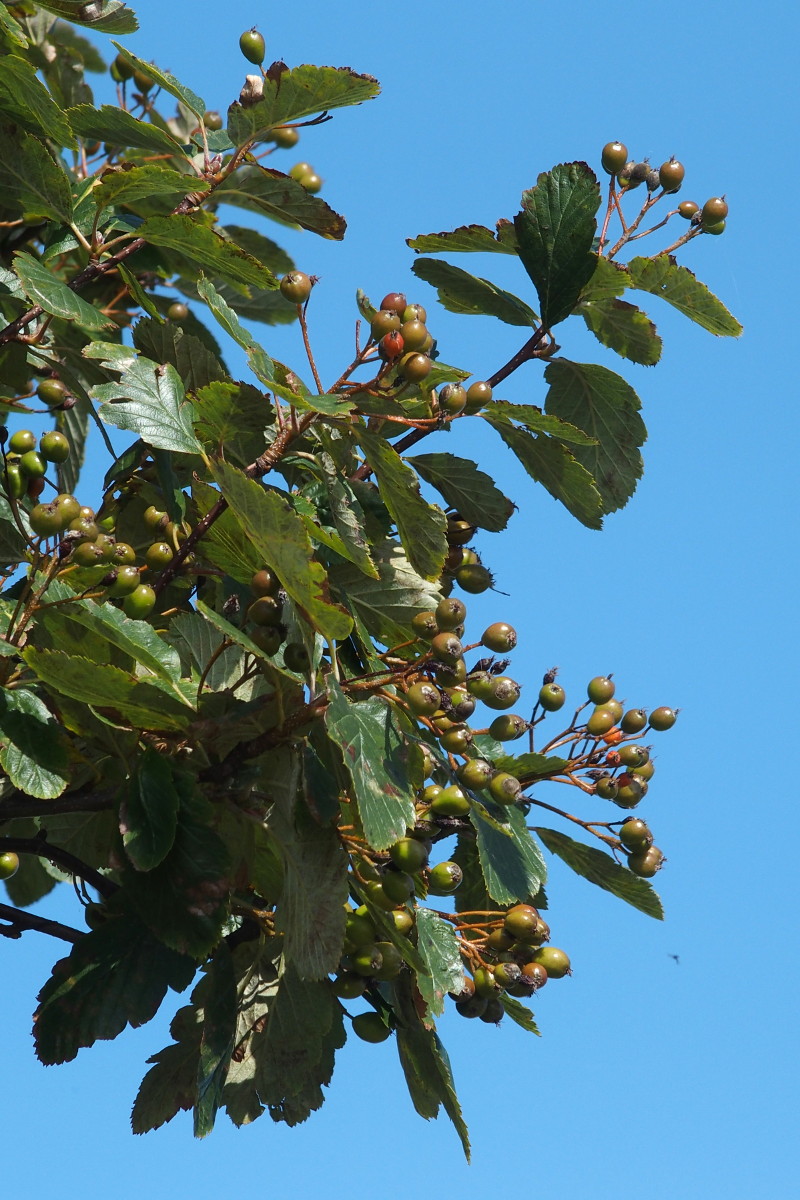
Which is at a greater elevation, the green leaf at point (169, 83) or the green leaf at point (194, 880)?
the green leaf at point (169, 83)

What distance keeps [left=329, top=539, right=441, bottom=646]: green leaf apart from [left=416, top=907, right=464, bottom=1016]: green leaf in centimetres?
63

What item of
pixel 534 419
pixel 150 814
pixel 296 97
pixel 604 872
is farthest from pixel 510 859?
pixel 296 97

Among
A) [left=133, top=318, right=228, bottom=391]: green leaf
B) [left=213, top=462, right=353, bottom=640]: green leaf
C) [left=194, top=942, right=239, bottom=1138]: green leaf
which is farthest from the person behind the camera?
[left=133, top=318, right=228, bottom=391]: green leaf

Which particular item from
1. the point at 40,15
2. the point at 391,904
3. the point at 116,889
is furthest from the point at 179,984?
the point at 40,15

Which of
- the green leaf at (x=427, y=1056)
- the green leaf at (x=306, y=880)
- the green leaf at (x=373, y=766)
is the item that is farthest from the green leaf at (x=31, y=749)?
the green leaf at (x=427, y=1056)

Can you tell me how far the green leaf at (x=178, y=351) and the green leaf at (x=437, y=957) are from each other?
1.30m

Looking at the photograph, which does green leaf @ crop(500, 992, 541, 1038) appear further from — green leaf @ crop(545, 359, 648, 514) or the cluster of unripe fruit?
the cluster of unripe fruit

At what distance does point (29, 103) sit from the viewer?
10.1 feet

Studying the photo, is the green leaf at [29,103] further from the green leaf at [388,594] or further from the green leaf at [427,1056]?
the green leaf at [427,1056]

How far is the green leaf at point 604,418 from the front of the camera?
11.8 feet

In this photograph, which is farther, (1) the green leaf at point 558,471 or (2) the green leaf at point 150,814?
(1) the green leaf at point 558,471

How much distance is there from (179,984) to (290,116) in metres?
2.00

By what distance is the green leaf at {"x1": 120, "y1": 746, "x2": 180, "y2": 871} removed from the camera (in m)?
2.68

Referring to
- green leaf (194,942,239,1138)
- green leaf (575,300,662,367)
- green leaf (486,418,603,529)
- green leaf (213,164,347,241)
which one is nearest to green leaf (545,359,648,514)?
green leaf (575,300,662,367)
